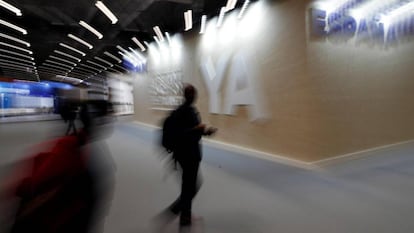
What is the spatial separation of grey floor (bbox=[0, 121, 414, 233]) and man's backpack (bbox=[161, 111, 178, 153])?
840mm

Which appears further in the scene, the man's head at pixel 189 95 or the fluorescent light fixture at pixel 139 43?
the fluorescent light fixture at pixel 139 43

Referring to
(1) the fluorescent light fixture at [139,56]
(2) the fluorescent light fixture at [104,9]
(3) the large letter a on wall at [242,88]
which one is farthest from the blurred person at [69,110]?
(1) the fluorescent light fixture at [139,56]

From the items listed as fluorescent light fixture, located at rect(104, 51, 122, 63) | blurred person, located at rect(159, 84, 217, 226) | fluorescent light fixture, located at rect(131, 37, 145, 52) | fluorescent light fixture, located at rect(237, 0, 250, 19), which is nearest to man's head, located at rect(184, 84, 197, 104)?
blurred person, located at rect(159, 84, 217, 226)

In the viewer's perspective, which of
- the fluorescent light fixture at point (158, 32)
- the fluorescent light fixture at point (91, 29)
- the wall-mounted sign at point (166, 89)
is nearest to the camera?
the fluorescent light fixture at point (91, 29)

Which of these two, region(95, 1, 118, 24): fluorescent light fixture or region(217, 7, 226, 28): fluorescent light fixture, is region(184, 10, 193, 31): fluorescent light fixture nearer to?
region(217, 7, 226, 28): fluorescent light fixture

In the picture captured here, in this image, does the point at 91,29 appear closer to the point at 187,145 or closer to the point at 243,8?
the point at 243,8

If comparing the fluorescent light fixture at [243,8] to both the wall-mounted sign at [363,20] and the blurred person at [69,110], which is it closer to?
the wall-mounted sign at [363,20]

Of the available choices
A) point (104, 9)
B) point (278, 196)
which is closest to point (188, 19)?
point (104, 9)

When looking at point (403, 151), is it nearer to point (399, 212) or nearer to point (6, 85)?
point (399, 212)

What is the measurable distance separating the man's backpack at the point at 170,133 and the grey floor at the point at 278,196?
0.84 metres

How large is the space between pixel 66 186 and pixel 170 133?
62.0 inches

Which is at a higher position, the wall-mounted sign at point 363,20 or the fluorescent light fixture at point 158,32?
the fluorescent light fixture at point 158,32

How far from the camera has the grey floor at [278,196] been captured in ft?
10.0

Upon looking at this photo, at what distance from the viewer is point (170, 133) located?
9.59 feet
